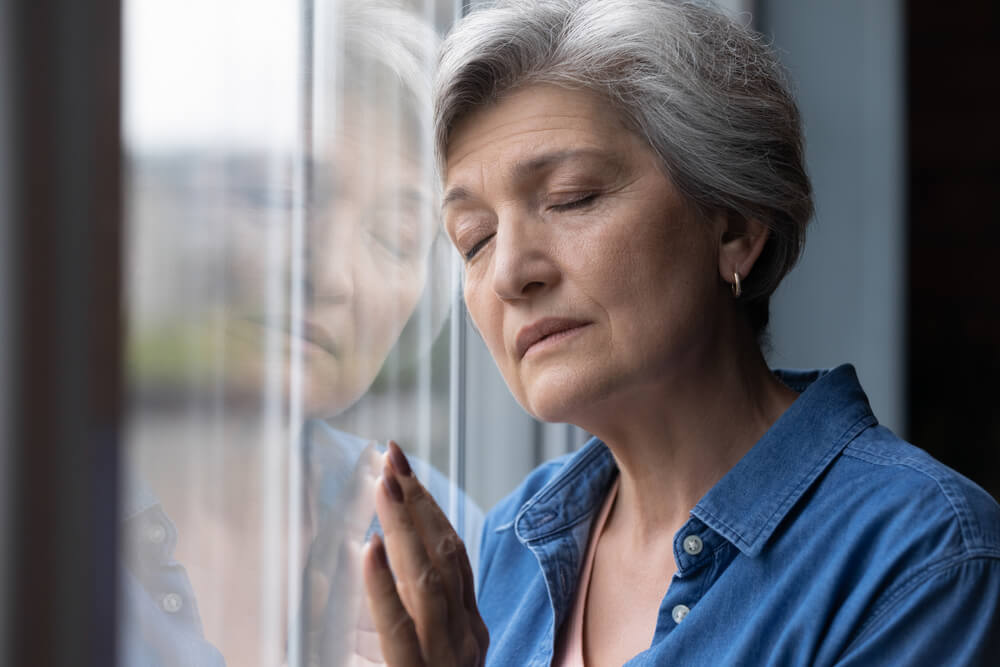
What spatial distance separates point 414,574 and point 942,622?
0.59m

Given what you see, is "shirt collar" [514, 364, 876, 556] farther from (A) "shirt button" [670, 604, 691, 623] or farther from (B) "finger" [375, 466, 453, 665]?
(B) "finger" [375, 466, 453, 665]

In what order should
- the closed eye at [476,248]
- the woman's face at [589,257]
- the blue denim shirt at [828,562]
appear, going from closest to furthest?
the blue denim shirt at [828,562], the woman's face at [589,257], the closed eye at [476,248]

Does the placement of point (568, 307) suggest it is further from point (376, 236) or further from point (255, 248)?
point (255, 248)

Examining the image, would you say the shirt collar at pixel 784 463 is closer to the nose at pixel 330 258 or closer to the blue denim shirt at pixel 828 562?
the blue denim shirt at pixel 828 562

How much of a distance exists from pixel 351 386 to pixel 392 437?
0.17 meters

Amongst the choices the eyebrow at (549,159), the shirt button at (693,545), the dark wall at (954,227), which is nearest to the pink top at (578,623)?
the shirt button at (693,545)

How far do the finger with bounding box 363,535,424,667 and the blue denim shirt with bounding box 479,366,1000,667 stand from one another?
30 centimetres

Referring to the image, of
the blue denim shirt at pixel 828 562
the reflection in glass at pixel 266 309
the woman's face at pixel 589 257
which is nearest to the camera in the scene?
the reflection in glass at pixel 266 309

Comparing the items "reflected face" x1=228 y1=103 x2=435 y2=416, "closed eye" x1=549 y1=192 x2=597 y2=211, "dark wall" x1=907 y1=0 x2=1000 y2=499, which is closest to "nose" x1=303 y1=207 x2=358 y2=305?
"reflected face" x1=228 y1=103 x2=435 y2=416

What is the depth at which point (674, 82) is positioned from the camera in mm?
1243

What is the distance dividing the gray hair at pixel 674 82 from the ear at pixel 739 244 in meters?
0.02

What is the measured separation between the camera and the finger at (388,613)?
1.05m

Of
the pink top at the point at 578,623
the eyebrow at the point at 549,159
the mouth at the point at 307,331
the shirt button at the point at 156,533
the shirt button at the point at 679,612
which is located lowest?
the pink top at the point at 578,623

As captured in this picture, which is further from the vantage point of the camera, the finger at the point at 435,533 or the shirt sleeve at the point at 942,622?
the finger at the point at 435,533
